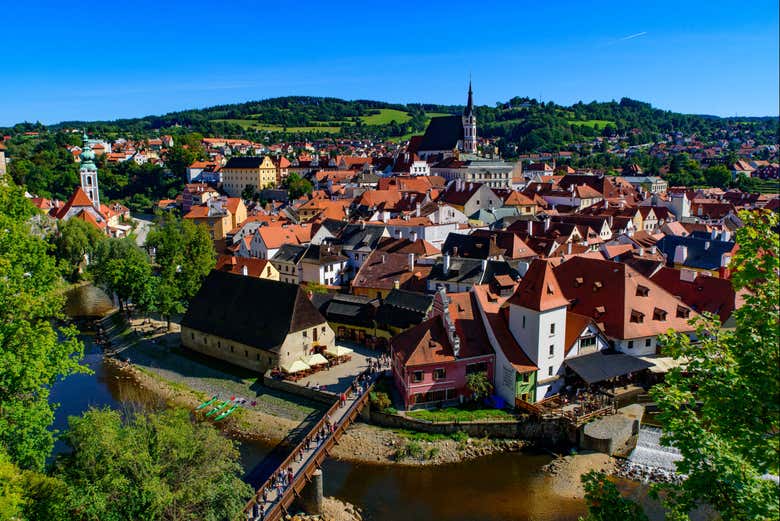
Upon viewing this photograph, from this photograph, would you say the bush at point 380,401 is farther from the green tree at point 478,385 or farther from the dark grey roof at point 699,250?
the dark grey roof at point 699,250

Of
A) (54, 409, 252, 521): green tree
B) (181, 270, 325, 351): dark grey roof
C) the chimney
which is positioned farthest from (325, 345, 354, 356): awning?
the chimney

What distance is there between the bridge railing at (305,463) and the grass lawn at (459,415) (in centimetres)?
278

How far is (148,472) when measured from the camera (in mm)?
17516

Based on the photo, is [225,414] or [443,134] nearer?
[225,414]

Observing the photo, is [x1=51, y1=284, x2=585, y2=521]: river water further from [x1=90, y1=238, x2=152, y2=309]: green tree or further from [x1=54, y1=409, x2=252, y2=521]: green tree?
[x1=90, y1=238, x2=152, y2=309]: green tree

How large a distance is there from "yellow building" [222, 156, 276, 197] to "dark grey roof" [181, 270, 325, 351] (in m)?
76.9

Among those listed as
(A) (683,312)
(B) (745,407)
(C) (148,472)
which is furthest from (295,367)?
(B) (745,407)

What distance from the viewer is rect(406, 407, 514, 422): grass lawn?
2873cm

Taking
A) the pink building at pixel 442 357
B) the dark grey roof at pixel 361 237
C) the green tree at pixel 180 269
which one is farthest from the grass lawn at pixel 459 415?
the dark grey roof at pixel 361 237

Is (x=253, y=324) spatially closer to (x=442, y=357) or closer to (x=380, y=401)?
(x=380, y=401)

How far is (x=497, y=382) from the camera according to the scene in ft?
101

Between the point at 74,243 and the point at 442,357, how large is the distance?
1843 inches

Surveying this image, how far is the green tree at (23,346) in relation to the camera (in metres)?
17.7

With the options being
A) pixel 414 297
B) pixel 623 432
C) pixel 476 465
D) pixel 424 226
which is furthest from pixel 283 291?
pixel 424 226
